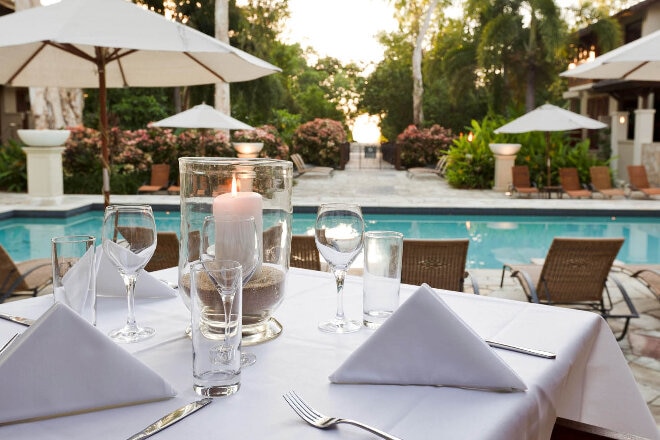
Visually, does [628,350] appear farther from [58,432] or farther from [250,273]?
[58,432]

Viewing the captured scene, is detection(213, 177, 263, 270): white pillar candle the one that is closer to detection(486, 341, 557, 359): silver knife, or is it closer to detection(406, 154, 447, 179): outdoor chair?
detection(486, 341, 557, 359): silver knife

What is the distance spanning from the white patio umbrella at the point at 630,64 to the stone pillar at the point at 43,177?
10.0 m

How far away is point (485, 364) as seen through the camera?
1481 mm

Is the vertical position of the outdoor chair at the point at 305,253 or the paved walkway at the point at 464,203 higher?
the outdoor chair at the point at 305,253

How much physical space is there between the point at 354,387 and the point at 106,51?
5.22m

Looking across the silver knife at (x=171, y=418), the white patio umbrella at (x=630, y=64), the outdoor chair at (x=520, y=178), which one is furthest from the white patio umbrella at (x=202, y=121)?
the silver knife at (x=171, y=418)

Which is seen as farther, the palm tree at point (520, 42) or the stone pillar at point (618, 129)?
the palm tree at point (520, 42)

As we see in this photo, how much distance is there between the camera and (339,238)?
1.86 m

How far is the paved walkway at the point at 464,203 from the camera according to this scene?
456cm

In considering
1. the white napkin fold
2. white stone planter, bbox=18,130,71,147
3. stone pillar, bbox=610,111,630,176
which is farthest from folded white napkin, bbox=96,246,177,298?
stone pillar, bbox=610,111,630,176

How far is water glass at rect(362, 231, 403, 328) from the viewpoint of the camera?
1.83 meters

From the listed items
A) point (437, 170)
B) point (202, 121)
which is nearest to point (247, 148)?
point (202, 121)

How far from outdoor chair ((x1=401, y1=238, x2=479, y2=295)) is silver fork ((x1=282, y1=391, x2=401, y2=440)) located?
283 cm

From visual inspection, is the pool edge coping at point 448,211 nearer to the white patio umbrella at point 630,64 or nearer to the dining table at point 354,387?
the white patio umbrella at point 630,64
